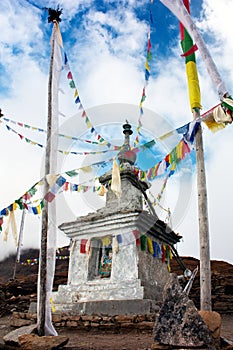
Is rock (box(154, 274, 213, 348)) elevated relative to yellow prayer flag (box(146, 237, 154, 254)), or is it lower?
lower

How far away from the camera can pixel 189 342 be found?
3.87 m

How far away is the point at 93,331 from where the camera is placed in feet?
25.4

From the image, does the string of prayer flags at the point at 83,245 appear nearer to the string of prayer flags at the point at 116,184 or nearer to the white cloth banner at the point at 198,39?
the string of prayer flags at the point at 116,184

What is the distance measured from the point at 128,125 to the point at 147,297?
7647mm

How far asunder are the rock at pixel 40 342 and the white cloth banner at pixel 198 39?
5.02m

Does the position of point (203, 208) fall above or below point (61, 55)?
below

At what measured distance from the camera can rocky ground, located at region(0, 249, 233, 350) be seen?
237 inches

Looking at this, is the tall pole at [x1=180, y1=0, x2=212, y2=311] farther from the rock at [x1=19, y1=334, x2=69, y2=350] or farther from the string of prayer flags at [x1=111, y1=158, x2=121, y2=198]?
the string of prayer flags at [x1=111, y1=158, x2=121, y2=198]

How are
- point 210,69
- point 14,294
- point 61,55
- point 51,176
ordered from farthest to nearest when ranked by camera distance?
point 14,294 → point 61,55 → point 51,176 → point 210,69

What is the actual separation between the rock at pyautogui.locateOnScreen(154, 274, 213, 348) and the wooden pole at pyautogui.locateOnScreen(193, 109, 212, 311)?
0.87 metres

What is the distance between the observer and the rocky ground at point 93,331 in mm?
6030

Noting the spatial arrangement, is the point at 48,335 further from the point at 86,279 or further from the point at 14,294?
the point at 14,294

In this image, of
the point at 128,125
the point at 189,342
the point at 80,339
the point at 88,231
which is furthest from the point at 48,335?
the point at 128,125

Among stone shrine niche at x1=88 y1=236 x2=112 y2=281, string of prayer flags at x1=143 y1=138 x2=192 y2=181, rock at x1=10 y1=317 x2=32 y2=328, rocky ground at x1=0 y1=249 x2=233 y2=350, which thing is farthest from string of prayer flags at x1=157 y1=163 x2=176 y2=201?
rock at x1=10 y1=317 x2=32 y2=328
